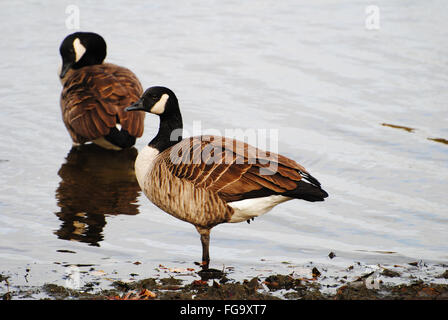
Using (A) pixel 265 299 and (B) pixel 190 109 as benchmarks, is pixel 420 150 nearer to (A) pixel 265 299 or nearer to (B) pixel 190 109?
(B) pixel 190 109

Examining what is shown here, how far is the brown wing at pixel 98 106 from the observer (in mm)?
9742

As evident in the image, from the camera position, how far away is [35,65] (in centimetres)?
1359

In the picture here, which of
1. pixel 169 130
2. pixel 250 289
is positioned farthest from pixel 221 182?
pixel 169 130

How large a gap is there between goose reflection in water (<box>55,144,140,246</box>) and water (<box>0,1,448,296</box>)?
0.03m

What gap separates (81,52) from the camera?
10742 mm

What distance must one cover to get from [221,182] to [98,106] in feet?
13.8

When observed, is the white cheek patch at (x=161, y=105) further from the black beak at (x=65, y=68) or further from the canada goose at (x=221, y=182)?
the black beak at (x=65, y=68)

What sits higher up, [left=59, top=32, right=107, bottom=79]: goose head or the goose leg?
[left=59, top=32, right=107, bottom=79]: goose head

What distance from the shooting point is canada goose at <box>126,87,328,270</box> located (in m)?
5.91

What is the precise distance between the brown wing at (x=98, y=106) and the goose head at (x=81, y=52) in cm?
76

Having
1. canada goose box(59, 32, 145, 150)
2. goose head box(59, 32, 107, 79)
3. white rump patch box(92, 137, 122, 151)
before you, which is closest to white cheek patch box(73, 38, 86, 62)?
goose head box(59, 32, 107, 79)

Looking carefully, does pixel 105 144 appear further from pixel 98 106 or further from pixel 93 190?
pixel 93 190

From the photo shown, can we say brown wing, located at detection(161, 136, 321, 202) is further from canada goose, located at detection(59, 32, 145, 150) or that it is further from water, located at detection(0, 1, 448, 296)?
canada goose, located at detection(59, 32, 145, 150)
